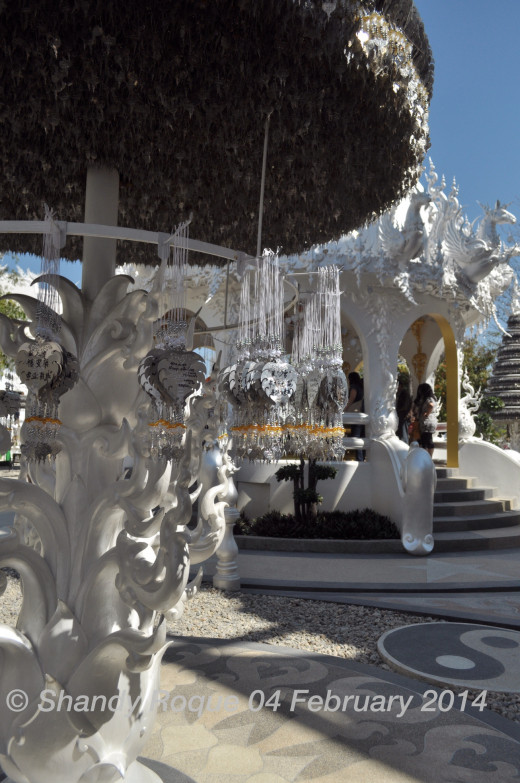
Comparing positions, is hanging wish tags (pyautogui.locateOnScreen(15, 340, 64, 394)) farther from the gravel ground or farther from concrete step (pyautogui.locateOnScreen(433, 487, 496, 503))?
concrete step (pyautogui.locateOnScreen(433, 487, 496, 503))

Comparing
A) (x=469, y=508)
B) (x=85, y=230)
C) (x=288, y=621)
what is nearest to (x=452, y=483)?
(x=469, y=508)

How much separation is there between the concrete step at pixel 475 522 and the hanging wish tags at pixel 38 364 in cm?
760

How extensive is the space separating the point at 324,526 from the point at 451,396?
180 inches

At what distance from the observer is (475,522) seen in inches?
367

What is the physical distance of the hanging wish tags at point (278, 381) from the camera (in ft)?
8.88

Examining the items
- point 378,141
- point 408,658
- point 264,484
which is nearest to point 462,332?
point 264,484

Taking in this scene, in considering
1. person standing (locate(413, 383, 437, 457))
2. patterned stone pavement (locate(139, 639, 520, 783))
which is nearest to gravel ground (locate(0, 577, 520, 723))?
patterned stone pavement (locate(139, 639, 520, 783))

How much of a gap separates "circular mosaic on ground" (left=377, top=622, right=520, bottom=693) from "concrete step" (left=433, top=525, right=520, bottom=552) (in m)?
3.32

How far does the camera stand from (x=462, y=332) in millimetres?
12000

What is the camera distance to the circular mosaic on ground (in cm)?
400

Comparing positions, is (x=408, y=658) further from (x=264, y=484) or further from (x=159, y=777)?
(x=264, y=484)

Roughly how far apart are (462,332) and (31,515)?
10.7 m

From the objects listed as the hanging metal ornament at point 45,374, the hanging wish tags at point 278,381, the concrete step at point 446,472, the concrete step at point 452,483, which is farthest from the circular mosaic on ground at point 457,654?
the concrete step at point 446,472

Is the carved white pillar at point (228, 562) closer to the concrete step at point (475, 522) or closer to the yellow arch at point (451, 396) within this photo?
the concrete step at point (475, 522)
